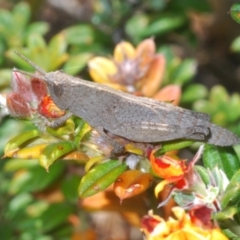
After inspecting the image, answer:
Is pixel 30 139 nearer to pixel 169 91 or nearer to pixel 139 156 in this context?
pixel 139 156

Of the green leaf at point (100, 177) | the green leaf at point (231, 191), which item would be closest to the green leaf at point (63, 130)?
the green leaf at point (100, 177)

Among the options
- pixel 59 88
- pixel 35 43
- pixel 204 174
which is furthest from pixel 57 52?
pixel 204 174

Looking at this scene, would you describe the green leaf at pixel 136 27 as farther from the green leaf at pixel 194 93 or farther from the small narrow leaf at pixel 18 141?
the small narrow leaf at pixel 18 141

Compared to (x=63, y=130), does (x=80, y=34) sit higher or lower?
lower

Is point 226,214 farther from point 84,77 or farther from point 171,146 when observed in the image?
point 84,77

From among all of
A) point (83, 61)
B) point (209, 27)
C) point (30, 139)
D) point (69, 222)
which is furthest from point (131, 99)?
point (209, 27)

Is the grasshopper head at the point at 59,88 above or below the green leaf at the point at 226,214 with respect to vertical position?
below

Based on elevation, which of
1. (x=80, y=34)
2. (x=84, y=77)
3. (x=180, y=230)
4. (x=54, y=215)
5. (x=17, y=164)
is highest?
(x=180, y=230)
